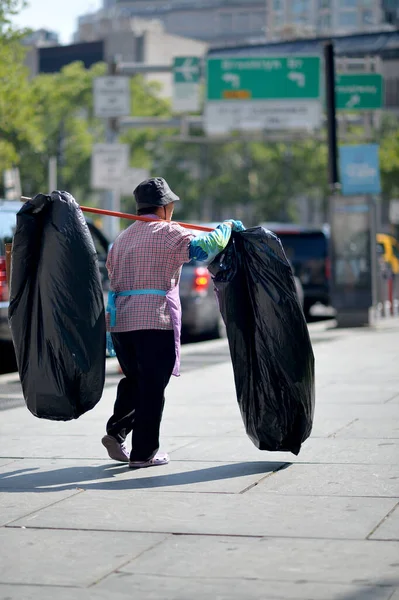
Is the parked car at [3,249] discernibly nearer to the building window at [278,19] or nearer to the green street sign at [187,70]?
the green street sign at [187,70]

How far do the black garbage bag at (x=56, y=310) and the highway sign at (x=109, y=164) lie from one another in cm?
1712

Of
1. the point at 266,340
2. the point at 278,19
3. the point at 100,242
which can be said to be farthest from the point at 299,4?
the point at 266,340

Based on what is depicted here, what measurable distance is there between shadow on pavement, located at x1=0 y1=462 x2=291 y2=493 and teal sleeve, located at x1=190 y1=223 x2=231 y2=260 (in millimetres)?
1165

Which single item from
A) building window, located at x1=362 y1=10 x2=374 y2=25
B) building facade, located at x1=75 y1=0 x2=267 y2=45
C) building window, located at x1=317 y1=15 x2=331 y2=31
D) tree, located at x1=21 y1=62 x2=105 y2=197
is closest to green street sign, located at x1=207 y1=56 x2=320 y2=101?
tree, located at x1=21 y1=62 x2=105 y2=197

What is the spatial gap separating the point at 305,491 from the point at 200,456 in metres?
1.38

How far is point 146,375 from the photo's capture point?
7059 millimetres

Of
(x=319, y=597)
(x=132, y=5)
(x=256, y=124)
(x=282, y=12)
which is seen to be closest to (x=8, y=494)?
(x=319, y=597)

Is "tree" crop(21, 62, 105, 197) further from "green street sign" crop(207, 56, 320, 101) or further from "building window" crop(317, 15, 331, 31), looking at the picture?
"building window" crop(317, 15, 331, 31)

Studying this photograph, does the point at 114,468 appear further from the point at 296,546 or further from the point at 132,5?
the point at 132,5

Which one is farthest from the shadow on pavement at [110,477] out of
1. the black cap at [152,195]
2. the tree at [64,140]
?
the tree at [64,140]

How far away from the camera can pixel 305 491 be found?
20.7ft

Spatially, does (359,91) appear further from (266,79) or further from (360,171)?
(360,171)

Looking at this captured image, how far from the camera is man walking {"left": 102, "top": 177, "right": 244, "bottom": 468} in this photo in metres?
7.05

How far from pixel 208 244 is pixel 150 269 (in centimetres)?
35
